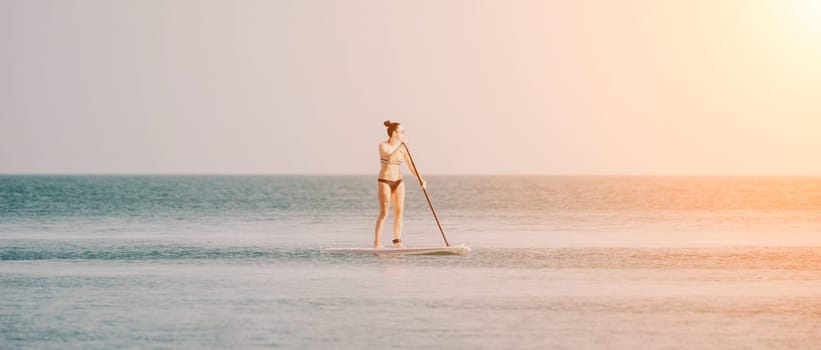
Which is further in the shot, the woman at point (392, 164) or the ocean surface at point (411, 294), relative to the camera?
the woman at point (392, 164)

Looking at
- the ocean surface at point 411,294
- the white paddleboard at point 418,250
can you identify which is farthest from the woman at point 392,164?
the ocean surface at point 411,294

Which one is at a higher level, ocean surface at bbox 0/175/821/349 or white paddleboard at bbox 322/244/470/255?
white paddleboard at bbox 322/244/470/255

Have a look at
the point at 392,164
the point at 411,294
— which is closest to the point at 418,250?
the point at 392,164

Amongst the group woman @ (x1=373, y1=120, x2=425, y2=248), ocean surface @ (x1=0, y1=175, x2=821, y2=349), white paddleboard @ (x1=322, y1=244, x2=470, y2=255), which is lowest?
ocean surface @ (x1=0, y1=175, x2=821, y2=349)

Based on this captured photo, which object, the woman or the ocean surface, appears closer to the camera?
the ocean surface

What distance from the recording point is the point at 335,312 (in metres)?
11.5

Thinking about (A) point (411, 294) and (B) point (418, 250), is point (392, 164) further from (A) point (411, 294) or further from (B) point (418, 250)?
(A) point (411, 294)

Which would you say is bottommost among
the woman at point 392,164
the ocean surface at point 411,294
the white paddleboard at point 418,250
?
the ocean surface at point 411,294

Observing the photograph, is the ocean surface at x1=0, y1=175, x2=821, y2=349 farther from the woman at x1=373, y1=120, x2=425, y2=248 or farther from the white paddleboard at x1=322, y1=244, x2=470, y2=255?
the woman at x1=373, y1=120, x2=425, y2=248

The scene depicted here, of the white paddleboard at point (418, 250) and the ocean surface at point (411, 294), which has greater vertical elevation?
the white paddleboard at point (418, 250)

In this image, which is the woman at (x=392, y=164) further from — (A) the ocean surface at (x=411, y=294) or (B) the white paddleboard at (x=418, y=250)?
(A) the ocean surface at (x=411, y=294)

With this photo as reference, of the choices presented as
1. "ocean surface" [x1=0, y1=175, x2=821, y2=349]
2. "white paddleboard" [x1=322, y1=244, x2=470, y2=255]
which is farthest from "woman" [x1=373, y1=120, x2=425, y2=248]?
"ocean surface" [x1=0, y1=175, x2=821, y2=349]

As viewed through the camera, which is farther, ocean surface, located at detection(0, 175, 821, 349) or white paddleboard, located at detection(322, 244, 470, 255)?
white paddleboard, located at detection(322, 244, 470, 255)

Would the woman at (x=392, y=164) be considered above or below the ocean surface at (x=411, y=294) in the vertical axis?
above
